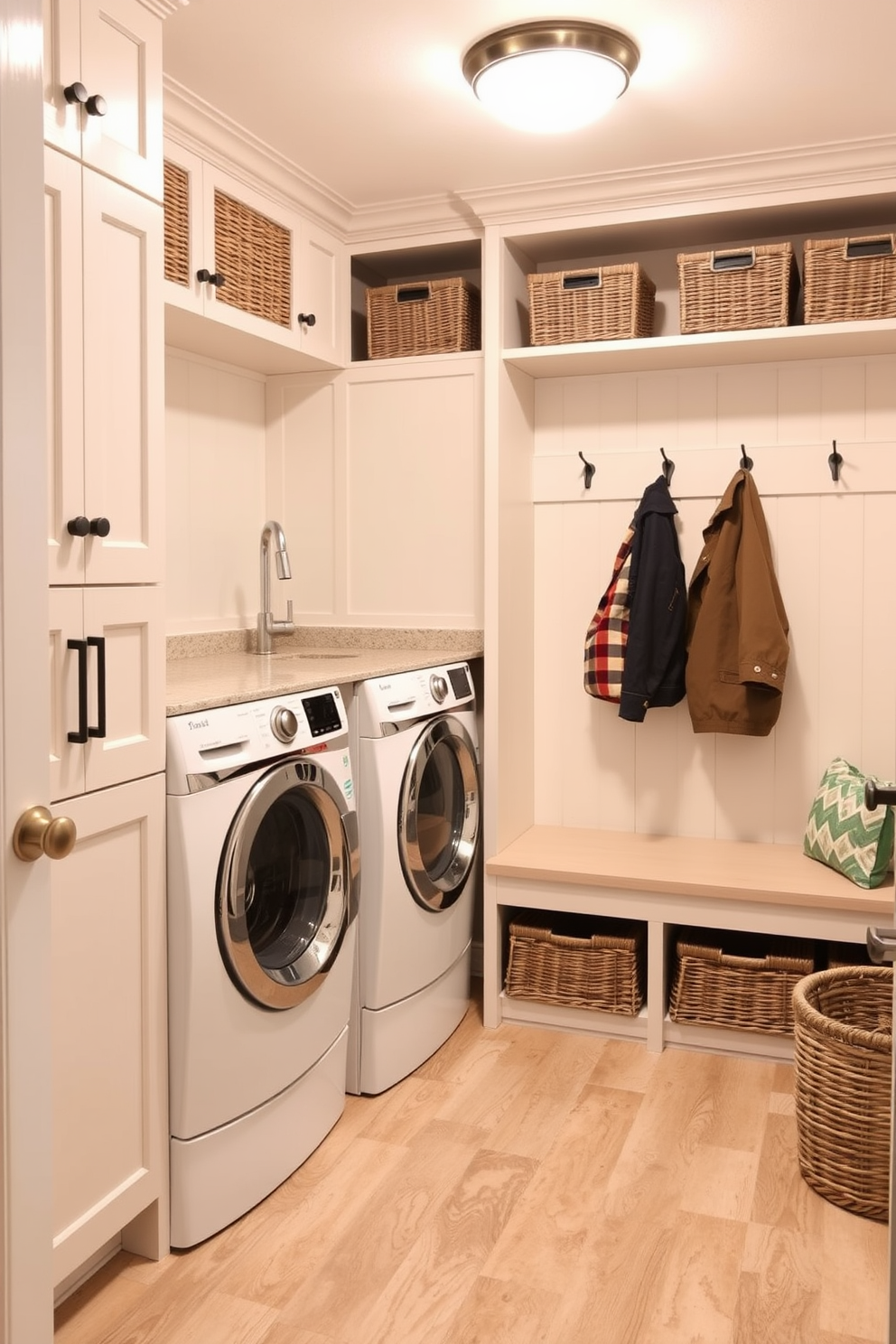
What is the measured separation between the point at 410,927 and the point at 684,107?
80.8 inches

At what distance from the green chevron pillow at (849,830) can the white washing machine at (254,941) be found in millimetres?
1303

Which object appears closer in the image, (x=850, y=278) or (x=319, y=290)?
(x=850, y=278)

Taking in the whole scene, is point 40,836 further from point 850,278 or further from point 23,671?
point 850,278

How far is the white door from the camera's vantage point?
3.51 feet

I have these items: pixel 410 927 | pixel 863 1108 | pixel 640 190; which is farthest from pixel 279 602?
pixel 863 1108

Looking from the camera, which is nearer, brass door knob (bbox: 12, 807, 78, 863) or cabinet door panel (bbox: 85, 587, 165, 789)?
brass door knob (bbox: 12, 807, 78, 863)

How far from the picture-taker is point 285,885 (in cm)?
235

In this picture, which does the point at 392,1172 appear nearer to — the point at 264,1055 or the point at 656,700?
the point at 264,1055

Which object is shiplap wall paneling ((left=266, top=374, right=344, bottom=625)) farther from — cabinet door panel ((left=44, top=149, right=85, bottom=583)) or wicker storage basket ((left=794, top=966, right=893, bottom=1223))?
wicker storage basket ((left=794, top=966, right=893, bottom=1223))

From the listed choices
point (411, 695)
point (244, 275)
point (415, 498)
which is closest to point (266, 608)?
point (415, 498)

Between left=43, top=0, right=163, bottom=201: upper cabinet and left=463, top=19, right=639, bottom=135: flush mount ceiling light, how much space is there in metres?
0.69

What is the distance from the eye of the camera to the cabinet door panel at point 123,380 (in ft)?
6.02

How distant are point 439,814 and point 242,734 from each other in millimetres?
1003

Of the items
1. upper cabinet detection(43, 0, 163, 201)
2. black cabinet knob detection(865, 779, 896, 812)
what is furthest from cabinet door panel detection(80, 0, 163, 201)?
black cabinet knob detection(865, 779, 896, 812)
